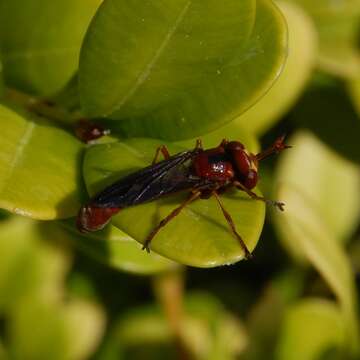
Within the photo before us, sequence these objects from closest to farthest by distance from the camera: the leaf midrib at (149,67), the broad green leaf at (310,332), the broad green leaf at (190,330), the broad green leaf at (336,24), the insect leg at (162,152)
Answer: the leaf midrib at (149,67) < the insect leg at (162,152) < the broad green leaf at (310,332) < the broad green leaf at (190,330) < the broad green leaf at (336,24)

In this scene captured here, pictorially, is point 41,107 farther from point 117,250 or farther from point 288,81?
point 288,81

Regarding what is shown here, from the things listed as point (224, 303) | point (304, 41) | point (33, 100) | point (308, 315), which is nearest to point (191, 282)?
point (224, 303)

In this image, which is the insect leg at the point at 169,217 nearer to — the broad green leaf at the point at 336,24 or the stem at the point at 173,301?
the stem at the point at 173,301

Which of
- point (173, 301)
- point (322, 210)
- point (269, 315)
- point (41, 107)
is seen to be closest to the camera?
point (41, 107)

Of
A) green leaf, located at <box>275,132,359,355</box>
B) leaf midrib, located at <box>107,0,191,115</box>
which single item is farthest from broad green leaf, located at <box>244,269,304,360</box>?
leaf midrib, located at <box>107,0,191,115</box>

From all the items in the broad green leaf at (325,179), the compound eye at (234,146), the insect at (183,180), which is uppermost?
the compound eye at (234,146)

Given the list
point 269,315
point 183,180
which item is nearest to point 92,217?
point 183,180

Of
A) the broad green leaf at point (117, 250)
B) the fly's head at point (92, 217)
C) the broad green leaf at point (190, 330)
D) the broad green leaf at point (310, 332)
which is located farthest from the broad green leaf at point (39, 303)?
the fly's head at point (92, 217)
